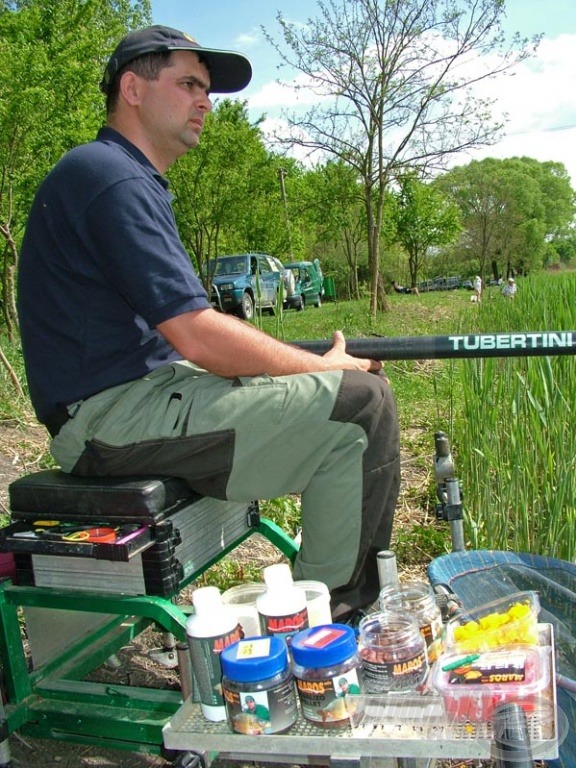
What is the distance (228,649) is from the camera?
1.56m

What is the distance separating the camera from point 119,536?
191 centimetres

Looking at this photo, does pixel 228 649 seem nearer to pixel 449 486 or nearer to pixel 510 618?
pixel 510 618

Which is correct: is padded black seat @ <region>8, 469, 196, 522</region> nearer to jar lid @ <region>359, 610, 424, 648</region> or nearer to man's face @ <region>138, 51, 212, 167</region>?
jar lid @ <region>359, 610, 424, 648</region>

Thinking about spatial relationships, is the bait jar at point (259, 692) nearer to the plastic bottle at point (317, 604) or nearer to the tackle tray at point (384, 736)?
the tackle tray at point (384, 736)

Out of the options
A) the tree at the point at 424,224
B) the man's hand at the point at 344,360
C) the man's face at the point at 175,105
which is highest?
the tree at the point at 424,224

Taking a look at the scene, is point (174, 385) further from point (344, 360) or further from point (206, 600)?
point (206, 600)

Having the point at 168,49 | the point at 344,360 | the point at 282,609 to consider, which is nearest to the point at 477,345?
the point at 344,360

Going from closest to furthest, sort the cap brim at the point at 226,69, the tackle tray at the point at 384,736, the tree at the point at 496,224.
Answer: the tackle tray at the point at 384,736
the cap brim at the point at 226,69
the tree at the point at 496,224

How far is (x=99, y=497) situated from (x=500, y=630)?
1.07m

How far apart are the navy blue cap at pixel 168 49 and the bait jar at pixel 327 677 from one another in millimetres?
1798

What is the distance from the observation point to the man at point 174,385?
2.01 meters

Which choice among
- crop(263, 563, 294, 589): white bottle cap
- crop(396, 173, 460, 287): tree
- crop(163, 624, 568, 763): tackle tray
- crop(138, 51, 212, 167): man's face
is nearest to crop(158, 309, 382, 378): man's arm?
crop(263, 563, 294, 589): white bottle cap

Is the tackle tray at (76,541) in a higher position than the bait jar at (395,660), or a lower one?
higher

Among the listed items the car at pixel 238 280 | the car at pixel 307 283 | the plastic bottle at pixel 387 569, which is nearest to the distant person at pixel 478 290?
the plastic bottle at pixel 387 569
